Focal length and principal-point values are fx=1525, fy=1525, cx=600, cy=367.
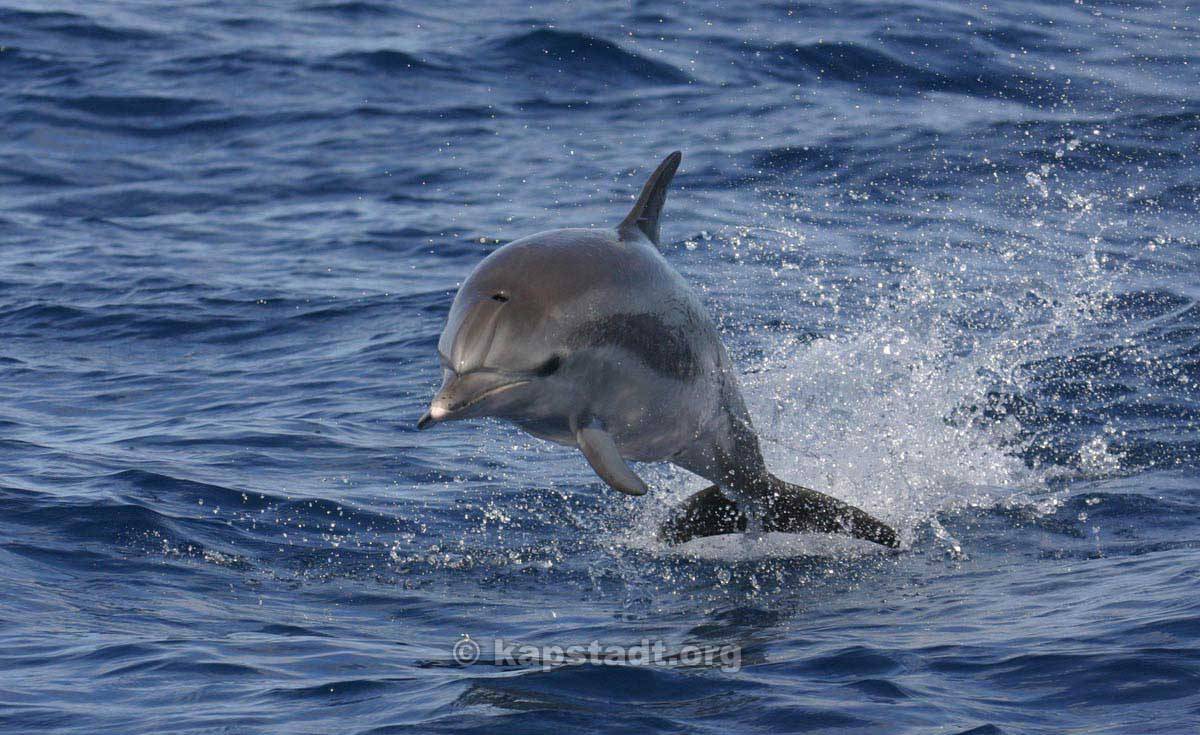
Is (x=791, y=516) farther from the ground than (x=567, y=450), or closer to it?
farther from the ground

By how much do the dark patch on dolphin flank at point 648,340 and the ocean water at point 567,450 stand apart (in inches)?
42.7

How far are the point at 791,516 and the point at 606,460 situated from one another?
208 cm

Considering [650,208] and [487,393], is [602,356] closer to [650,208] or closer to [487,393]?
[487,393]

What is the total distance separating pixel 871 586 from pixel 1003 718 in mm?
1846

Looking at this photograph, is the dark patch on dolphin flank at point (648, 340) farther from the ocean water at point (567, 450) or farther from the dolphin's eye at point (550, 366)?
the ocean water at point (567, 450)

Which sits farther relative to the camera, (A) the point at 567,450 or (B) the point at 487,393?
(A) the point at 567,450

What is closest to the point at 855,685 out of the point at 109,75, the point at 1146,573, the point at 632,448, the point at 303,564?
the point at 632,448

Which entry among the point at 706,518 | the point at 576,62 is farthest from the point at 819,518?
the point at 576,62

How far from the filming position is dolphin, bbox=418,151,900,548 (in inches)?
202

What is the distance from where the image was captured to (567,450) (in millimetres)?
9625

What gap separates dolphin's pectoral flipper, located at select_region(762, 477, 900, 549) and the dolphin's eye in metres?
2.24

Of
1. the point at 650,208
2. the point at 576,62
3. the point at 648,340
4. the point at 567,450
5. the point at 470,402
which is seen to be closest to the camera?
the point at 470,402

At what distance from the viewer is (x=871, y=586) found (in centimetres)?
681

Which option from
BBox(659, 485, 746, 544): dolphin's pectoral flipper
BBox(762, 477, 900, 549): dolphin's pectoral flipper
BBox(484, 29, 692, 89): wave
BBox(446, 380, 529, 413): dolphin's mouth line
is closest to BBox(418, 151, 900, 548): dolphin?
BBox(446, 380, 529, 413): dolphin's mouth line
